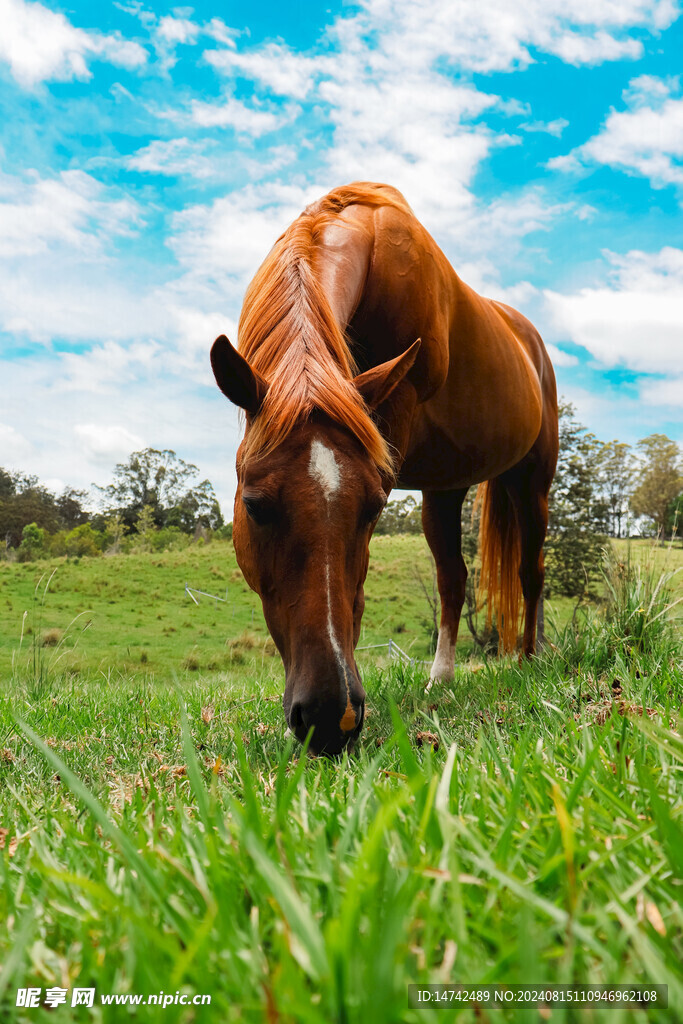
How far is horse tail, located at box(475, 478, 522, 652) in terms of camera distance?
5.77m

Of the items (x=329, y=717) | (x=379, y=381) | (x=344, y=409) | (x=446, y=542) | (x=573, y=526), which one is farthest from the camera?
(x=573, y=526)

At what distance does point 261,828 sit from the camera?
2.80 ft

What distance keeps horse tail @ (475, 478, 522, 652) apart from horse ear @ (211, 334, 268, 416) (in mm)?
3931

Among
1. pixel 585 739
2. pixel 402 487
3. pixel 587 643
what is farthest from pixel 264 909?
pixel 402 487

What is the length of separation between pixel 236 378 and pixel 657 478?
43.7m

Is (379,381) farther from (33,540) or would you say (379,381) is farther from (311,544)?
(33,540)

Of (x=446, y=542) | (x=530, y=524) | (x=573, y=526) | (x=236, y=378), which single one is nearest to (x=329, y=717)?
(x=236, y=378)

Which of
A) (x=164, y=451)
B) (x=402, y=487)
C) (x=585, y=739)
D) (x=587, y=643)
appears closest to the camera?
(x=585, y=739)

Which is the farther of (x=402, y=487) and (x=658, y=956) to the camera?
(x=402, y=487)

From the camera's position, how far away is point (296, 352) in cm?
235

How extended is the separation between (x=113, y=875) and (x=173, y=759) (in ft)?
4.72

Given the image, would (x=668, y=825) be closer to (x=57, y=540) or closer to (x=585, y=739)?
(x=585, y=739)

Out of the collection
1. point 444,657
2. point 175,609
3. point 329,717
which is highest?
point 329,717

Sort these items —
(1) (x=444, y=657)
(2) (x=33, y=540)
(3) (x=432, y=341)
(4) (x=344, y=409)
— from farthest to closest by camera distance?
(2) (x=33, y=540), (1) (x=444, y=657), (3) (x=432, y=341), (4) (x=344, y=409)
